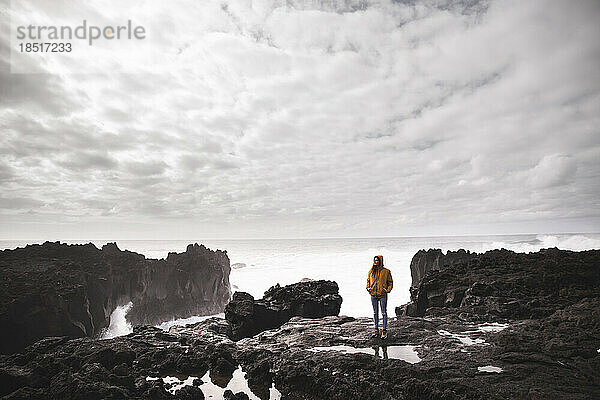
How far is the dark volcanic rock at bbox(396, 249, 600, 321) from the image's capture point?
476 inches

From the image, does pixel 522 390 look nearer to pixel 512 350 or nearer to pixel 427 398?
pixel 427 398

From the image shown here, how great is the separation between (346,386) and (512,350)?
4.57 m

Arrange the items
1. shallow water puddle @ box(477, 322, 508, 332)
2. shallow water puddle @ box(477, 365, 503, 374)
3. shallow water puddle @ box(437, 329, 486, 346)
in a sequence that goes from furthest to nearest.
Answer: shallow water puddle @ box(477, 322, 508, 332) < shallow water puddle @ box(437, 329, 486, 346) < shallow water puddle @ box(477, 365, 503, 374)

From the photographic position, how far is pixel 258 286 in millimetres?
58781

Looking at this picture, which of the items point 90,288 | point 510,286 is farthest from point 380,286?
point 90,288

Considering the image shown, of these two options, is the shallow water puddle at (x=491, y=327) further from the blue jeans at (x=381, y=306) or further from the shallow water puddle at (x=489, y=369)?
the shallow water puddle at (x=489, y=369)

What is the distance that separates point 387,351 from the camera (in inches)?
342

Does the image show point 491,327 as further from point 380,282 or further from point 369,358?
point 369,358

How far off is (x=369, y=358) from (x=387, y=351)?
3.28 feet

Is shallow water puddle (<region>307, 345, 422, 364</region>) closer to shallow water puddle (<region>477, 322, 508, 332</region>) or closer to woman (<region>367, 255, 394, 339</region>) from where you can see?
woman (<region>367, 255, 394, 339</region>)

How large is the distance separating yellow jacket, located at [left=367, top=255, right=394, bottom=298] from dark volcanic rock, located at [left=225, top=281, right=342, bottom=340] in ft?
19.0

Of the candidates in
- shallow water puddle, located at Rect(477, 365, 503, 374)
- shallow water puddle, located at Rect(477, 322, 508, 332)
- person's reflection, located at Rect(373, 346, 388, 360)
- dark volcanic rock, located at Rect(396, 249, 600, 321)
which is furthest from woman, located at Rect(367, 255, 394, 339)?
dark volcanic rock, located at Rect(396, 249, 600, 321)

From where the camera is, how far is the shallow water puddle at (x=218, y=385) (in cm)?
740

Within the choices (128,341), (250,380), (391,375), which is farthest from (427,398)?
(128,341)
